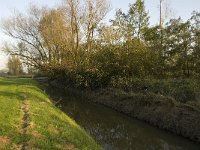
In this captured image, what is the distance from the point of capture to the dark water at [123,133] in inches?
626

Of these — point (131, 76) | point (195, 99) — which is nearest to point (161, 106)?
point (195, 99)

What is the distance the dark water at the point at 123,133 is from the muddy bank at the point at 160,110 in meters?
0.47

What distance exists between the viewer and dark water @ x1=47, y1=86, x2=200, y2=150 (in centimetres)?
1589

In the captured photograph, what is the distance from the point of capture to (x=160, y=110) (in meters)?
20.0

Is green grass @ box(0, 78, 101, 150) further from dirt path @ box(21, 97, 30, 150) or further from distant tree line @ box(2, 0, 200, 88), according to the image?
distant tree line @ box(2, 0, 200, 88)

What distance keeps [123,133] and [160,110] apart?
3.10 m

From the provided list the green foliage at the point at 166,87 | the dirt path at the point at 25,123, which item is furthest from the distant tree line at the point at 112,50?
the dirt path at the point at 25,123

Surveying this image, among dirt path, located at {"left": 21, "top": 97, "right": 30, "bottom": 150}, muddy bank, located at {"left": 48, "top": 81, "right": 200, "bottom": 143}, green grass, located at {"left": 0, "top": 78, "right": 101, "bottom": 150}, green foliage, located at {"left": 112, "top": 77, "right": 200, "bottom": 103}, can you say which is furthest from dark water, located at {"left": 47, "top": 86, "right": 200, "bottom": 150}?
dirt path, located at {"left": 21, "top": 97, "right": 30, "bottom": 150}

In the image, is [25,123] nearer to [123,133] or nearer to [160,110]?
[123,133]

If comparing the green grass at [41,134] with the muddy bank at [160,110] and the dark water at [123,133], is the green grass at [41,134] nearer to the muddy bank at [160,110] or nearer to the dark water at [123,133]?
the dark water at [123,133]

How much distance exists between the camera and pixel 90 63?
3466cm

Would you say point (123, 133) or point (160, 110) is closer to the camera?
point (123, 133)

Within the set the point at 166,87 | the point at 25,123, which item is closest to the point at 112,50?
the point at 166,87

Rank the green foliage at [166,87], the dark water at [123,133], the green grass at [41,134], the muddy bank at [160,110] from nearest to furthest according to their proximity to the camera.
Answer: the green grass at [41,134]
the dark water at [123,133]
the muddy bank at [160,110]
the green foliage at [166,87]
